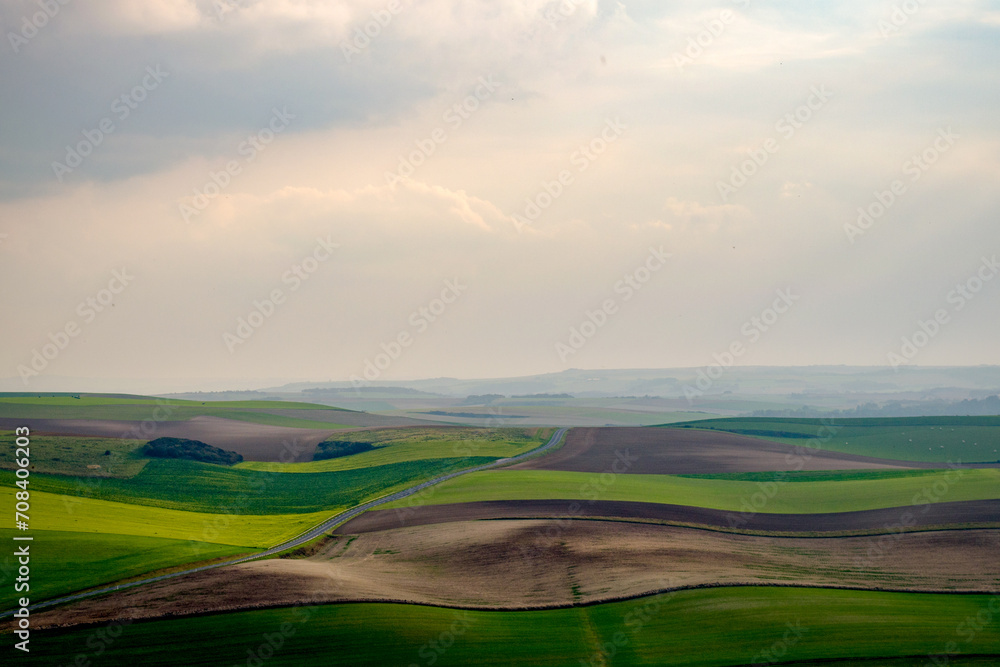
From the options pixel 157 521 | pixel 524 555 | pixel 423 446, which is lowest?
pixel 524 555

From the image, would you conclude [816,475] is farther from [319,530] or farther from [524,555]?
[319,530]

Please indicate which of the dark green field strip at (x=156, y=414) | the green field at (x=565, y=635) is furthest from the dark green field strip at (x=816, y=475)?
the dark green field strip at (x=156, y=414)

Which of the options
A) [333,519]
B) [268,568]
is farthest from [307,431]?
[268,568]

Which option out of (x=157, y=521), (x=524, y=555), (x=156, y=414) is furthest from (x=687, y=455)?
(x=156, y=414)

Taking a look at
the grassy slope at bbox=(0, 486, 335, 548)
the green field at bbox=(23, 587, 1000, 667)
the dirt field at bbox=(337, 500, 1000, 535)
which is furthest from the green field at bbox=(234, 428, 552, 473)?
the green field at bbox=(23, 587, 1000, 667)

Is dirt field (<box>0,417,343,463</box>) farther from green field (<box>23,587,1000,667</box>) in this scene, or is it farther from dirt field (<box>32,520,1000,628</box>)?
green field (<box>23,587,1000,667</box>)

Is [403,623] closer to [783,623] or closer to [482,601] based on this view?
[482,601]

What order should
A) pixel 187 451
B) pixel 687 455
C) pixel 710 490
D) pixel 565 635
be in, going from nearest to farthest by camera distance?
pixel 565 635
pixel 710 490
pixel 187 451
pixel 687 455
